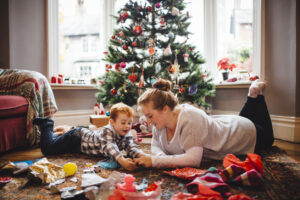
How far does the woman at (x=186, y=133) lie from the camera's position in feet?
4.23

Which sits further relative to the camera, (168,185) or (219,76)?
(219,76)

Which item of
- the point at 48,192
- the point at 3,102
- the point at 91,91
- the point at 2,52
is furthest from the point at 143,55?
the point at 48,192

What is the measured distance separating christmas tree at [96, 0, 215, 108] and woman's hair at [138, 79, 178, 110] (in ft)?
4.21

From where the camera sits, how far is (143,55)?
2779mm

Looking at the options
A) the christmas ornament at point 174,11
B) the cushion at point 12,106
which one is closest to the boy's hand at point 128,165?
the cushion at point 12,106

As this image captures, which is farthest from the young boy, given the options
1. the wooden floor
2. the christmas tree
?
the christmas tree

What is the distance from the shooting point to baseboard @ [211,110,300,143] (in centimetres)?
222

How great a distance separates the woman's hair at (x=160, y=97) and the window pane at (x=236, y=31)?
2.20 m

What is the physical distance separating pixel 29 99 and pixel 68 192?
4.41 feet

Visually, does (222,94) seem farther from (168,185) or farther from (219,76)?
(168,185)

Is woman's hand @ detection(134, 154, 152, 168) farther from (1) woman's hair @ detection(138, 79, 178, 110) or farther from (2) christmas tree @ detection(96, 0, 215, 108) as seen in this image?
(2) christmas tree @ detection(96, 0, 215, 108)

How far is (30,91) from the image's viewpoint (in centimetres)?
202

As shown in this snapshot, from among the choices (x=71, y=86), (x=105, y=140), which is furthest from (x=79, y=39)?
(x=105, y=140)

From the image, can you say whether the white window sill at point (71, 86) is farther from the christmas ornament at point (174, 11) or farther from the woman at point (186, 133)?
the woman at point (186, 133)
